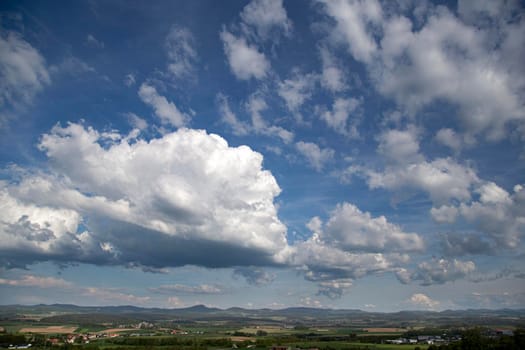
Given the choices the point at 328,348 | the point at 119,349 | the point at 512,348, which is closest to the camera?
the point at 512,348

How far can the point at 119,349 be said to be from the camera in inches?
5153

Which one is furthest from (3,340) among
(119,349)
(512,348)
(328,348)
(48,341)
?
(512,348)

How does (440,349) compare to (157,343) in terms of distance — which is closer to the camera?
(440,349)

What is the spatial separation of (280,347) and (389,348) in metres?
40.4

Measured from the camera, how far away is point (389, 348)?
14288 cm

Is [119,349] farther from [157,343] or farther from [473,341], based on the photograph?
[473,341]

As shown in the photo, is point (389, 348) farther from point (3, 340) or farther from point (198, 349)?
point (3, 340)

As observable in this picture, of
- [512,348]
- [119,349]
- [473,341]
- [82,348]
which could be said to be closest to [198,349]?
[119,349]

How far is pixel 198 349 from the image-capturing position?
13612 centimetres

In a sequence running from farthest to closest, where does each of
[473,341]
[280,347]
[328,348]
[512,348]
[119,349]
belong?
[280,347], [328,348], [119,349], [473,341], [512,348]

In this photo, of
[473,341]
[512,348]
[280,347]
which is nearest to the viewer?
[512,348]

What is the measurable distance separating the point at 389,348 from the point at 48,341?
131 metres

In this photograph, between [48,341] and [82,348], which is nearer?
[82,348]

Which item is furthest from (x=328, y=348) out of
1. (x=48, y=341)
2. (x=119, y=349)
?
(x=48, y=341)
